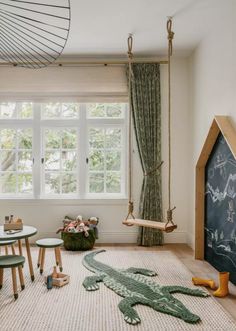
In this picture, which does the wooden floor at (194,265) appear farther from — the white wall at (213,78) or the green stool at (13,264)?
the green stool at (13,264)

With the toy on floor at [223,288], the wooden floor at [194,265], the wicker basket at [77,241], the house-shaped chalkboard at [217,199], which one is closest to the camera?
the wooden floor at [194,265]

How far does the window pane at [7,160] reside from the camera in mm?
5125

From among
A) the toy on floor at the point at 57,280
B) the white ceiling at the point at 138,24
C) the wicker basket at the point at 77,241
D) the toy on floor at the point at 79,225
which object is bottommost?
the toy on floor at the point at 57,280

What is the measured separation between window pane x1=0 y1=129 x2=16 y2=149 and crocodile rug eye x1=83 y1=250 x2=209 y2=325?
224 cm

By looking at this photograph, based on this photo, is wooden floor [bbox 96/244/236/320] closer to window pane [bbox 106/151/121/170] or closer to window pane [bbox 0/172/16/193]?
window pane [bbox 106/151/121/170]

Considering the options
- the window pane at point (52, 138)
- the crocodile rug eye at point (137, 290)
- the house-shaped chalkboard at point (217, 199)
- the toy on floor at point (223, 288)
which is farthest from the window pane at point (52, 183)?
the toy on floor at point (223, 288)

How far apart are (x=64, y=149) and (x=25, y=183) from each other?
75 centimetres

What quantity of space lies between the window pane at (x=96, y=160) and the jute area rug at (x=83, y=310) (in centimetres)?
183

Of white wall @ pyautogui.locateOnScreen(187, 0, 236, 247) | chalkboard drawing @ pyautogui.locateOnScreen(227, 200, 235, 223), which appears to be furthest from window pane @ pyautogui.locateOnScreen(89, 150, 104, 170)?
chalkboard drawing @ pyautogui.locateOnScreen(227, 200, 235, 223)

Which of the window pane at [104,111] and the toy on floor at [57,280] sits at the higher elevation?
the window pane at [104,111]

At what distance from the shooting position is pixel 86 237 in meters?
4.50

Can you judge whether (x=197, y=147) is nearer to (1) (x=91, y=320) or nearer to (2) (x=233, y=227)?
(2) (x=233, y=227)

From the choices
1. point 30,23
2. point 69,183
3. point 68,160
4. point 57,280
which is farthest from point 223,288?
point 30,23

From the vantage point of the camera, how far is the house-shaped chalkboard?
3.25 metres
